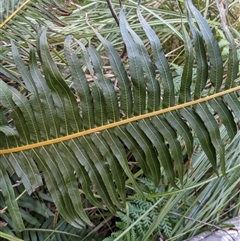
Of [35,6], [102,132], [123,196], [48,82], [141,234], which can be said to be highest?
[35,6]

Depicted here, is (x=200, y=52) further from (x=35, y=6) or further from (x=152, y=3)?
(x=152, y=3)

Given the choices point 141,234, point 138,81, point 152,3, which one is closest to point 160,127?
point 138,81

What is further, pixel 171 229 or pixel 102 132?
pixel 171 229

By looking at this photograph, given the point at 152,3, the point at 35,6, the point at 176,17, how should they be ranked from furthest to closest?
the point at 152,3 < the point at 176,17 < the point at 35,6

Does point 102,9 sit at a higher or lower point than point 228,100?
higher

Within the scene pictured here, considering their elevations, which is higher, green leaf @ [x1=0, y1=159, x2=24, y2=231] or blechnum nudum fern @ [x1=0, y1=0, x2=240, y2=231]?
blechnum nudum fern @ [x1=0, y1=0, x2=240, y2=231]

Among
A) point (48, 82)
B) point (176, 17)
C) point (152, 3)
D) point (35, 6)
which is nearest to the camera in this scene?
→ point (48, 82)

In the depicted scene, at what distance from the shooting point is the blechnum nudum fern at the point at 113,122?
742 millimetres

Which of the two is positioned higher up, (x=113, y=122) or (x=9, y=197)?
(x=113, y=122)

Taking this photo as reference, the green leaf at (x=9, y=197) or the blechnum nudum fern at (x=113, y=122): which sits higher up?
the blechnum nudum fern at (x=113, y=122)

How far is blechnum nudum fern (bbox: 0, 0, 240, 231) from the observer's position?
742 mm

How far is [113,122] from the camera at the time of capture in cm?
77

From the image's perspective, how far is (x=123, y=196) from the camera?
0.78 metres

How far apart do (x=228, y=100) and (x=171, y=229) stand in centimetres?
49
